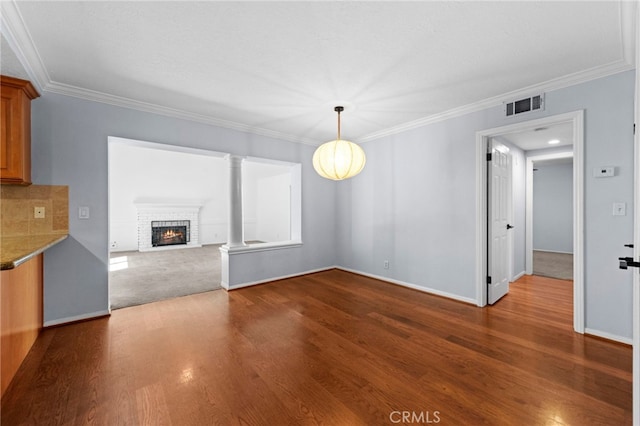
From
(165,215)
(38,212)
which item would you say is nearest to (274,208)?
(165,215)

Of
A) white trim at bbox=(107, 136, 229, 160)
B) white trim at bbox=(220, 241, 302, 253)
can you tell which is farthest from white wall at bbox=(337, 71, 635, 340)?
white trim at bbox=(107, 136, 229, 160)

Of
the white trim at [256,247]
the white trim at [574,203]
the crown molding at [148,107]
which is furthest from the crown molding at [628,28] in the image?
the white trim at [256,247]

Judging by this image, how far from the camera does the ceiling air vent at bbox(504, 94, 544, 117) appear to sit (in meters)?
2.85

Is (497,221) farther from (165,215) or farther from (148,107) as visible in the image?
(165,215)

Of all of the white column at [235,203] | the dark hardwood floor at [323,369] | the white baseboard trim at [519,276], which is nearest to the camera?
the dark hardwood floor at [323,369]

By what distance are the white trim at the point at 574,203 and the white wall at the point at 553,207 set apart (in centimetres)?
567

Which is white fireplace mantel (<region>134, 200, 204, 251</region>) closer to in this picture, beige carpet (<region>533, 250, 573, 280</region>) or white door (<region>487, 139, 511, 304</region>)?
white door (<region>487, 139, 511, 304</region>)

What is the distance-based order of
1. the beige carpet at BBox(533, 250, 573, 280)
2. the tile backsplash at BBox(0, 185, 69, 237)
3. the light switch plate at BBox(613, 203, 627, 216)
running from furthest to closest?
the beige carpet at BBox(533, 250, 573, 280)
the tile backsplash at BBox(0, 185, 69, 237)
the light switch plate at BBox(613, 203, 627, 216)

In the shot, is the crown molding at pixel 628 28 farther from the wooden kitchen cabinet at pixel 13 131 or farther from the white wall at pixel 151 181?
the white wall at pixel 151 181

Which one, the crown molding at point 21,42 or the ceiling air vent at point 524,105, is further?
the ceiling air vent at point 524,105

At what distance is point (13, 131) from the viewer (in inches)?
91.4

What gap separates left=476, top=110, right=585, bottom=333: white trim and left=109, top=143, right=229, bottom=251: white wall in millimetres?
6535

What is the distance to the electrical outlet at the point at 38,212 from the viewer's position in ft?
8.75

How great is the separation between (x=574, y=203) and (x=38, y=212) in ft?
18.1
